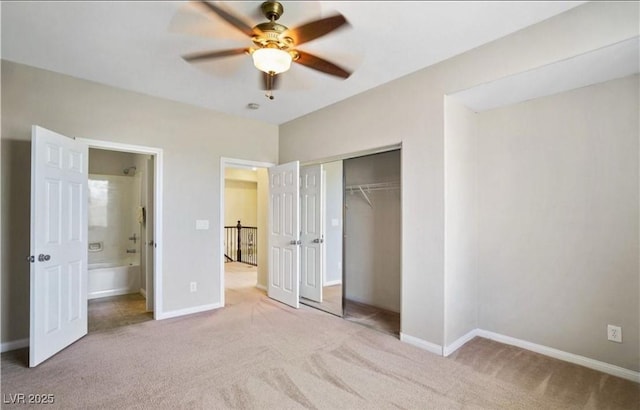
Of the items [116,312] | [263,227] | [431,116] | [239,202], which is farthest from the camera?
[239,202]

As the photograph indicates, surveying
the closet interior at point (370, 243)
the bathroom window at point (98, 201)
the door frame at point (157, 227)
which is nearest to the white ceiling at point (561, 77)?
the closet interior at point (370, 243)

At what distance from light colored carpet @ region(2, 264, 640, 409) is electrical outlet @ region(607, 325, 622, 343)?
0.31 metres

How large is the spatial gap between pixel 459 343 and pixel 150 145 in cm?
424

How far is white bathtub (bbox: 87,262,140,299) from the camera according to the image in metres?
5.04

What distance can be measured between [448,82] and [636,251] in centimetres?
211

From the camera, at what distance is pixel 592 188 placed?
9.21 ft

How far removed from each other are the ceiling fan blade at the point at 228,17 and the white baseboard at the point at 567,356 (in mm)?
3723

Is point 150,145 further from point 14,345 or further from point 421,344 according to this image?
point 421,344

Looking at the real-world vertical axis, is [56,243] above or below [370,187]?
below

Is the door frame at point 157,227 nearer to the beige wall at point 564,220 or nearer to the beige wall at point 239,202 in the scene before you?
the beige wall at point 564,220

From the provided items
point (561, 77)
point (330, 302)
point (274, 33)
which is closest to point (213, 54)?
point (274, 33)

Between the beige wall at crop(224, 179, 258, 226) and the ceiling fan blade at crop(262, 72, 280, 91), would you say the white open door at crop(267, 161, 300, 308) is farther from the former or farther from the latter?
the beige wall at crop(224, 179, 258, 226)

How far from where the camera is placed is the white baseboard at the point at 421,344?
3042 millimetres

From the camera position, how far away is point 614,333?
2.67 metres
